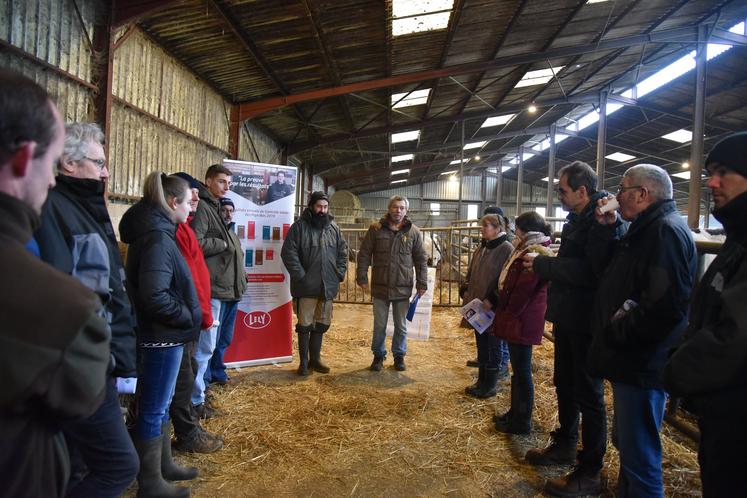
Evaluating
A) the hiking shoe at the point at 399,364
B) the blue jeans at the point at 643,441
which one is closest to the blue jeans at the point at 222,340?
the hiking shoe at the point at 399,364

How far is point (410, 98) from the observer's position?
434 inches

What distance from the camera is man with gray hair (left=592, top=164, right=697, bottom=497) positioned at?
1.81 metres

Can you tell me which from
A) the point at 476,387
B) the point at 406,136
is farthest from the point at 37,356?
the point at 406,136

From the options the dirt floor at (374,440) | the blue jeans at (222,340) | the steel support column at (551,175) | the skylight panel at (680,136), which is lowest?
the dirt floor at (374,440)

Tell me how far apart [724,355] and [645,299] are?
598mm

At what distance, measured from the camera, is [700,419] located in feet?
4.63

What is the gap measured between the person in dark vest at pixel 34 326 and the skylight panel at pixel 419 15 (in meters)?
6.10

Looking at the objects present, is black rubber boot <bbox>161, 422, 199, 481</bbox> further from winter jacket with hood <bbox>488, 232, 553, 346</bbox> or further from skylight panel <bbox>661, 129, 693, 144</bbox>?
skylight panel <bbox>661, 129, 693, 144</bbox>

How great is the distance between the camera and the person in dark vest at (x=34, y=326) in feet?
2.28

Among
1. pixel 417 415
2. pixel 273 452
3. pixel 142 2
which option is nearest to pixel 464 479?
pixel 417 415

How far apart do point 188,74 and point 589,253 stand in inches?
270

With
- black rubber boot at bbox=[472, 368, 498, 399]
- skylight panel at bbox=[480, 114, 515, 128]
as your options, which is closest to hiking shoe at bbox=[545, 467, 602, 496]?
black rubber boot at bbox=[472, 368, 498, 399]

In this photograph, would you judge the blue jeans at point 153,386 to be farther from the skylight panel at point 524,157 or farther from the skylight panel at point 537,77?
the skylight panel at point 524,157

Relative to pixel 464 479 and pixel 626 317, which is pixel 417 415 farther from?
pixel 626 317
